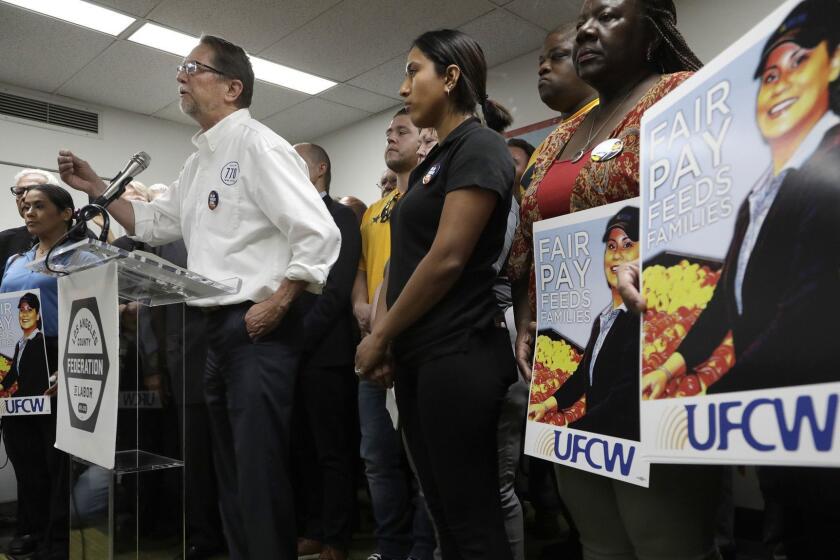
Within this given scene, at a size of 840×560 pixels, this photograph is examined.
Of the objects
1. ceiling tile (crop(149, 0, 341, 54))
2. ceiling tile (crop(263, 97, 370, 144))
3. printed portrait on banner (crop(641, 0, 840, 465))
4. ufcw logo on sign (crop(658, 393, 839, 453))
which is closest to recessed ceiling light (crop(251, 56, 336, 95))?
ceiling tile (crop(263, 97, 370, 144))

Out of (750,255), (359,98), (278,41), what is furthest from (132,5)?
(750,255)

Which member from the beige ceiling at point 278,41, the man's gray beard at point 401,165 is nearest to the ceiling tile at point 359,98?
the beige ceiling at point 278,41

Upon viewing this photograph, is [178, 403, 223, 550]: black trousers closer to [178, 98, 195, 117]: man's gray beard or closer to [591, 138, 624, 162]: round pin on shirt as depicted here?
[178, 98, 195, 117]: man's gray beard

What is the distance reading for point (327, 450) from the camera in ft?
7.78

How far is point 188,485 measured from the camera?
2.25 m

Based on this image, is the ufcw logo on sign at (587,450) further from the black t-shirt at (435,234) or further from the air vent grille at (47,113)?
the air vent grille at (47,113)

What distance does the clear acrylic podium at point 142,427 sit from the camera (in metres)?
1.41

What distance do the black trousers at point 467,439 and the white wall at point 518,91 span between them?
3004 millimetres

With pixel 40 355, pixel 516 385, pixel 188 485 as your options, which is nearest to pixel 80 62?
pixel 40 355

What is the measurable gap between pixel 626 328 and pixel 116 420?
1063mm

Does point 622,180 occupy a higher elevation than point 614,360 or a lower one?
higher

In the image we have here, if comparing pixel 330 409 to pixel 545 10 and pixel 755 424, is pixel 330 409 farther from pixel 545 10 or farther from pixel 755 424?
pixel 545 10

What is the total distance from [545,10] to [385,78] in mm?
1415

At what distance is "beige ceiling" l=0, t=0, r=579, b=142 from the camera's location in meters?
3.83
